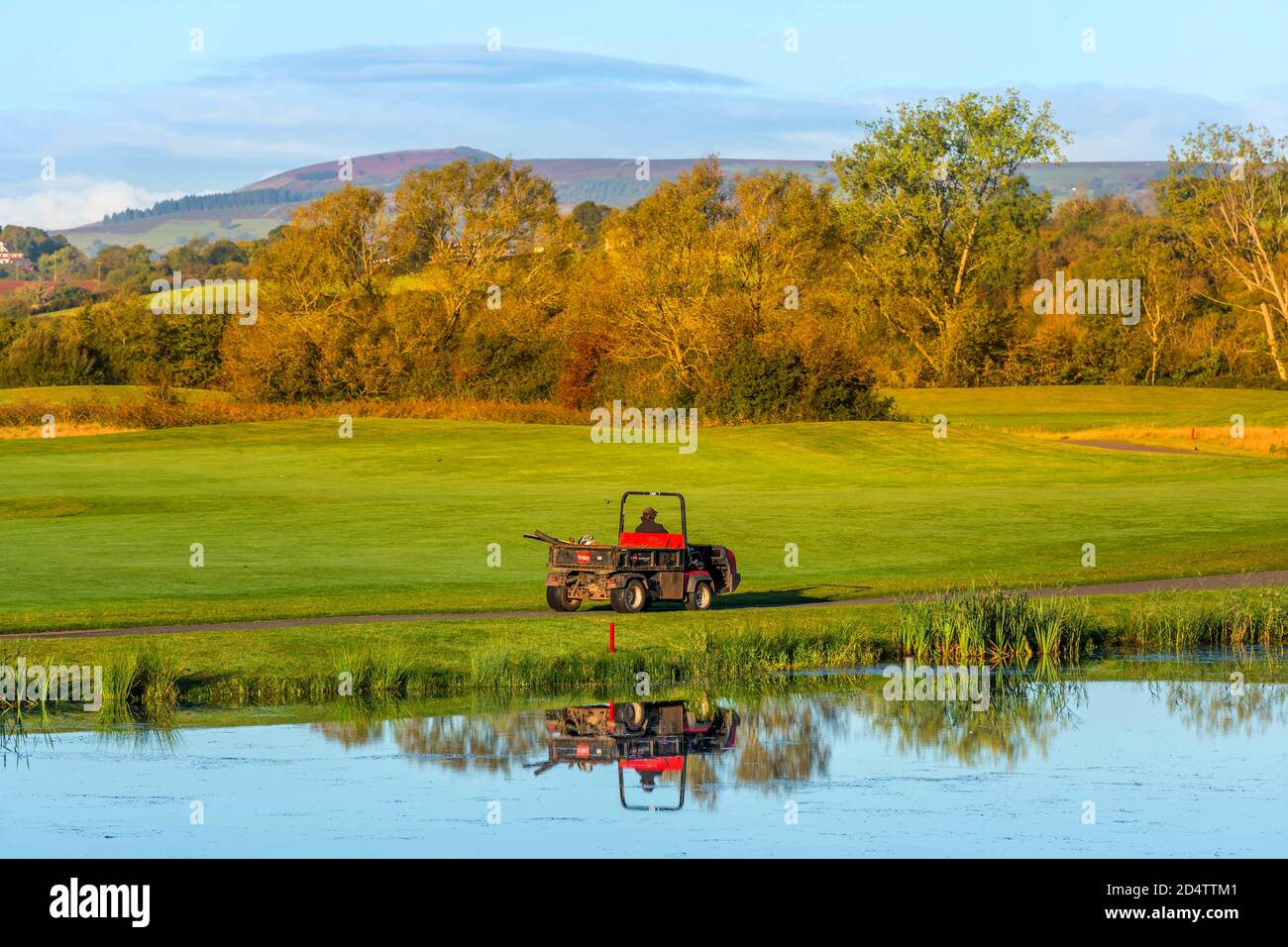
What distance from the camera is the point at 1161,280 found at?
117000 mm

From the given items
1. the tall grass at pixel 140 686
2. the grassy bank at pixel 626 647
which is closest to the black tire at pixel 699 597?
the grassy bank at pixel 626 647

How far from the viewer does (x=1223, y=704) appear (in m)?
22.4

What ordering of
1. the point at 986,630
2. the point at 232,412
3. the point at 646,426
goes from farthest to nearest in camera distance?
the point at 232,412
the point at 646,426
the point at 986,630

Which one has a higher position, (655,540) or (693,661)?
(655,540)

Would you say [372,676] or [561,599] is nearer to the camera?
[372,676]

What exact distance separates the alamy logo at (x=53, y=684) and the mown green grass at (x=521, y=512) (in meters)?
3.74

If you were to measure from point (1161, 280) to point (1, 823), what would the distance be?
109856mm

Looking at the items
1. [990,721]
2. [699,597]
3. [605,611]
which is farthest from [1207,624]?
[605,611]

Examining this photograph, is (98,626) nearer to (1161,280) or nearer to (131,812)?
(131,812)

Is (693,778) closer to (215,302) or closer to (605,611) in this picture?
(605,611)

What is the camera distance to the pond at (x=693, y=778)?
15.0 m

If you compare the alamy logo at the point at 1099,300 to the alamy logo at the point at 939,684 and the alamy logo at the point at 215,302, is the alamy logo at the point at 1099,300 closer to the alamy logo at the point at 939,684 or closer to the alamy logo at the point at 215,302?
the alamy logo at the point at 215,302

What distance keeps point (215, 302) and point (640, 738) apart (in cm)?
10267
